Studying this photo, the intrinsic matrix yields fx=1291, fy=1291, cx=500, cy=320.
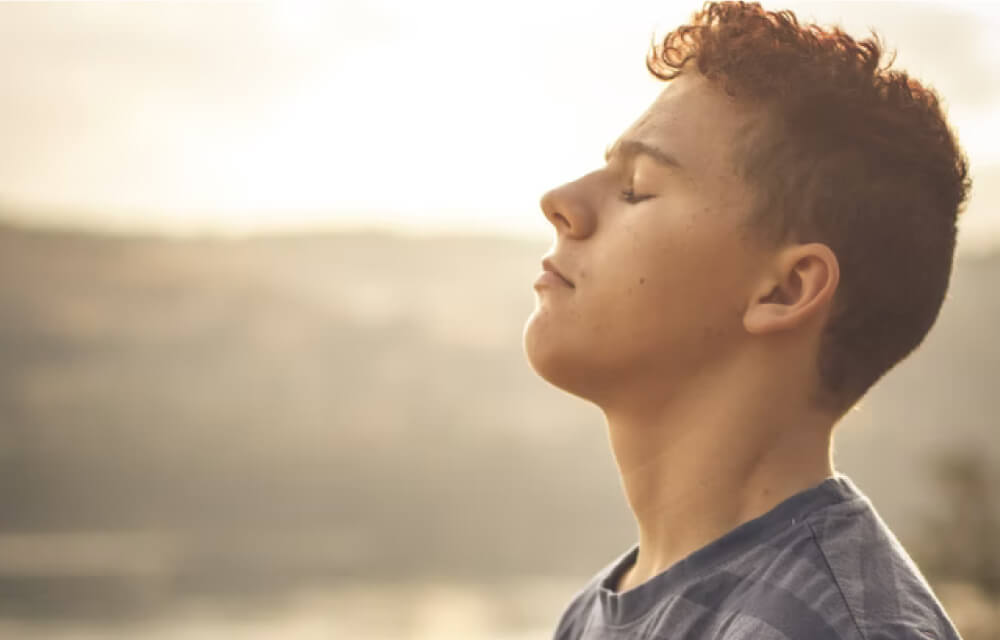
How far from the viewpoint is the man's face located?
1.45 meters

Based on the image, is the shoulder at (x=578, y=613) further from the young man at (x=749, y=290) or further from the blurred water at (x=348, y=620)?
the blurred water at (x=348, y=620)

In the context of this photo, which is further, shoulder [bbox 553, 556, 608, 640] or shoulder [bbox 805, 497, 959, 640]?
shoulder [bbox 553, 556, 608, 640]

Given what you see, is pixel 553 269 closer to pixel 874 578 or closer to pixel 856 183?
pixel 856 183

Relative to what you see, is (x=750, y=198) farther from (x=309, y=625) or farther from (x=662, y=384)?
(x=309, y=625)

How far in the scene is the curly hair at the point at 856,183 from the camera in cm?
143

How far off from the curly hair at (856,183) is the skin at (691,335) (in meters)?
0.02

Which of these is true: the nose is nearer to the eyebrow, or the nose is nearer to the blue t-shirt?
the eyebrow

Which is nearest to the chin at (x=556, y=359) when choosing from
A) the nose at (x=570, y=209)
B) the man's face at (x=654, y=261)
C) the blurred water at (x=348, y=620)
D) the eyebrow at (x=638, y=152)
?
the man's face at (x=654, y=261)

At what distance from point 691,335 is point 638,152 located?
0.79ft

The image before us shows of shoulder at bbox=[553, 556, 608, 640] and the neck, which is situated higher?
the neck

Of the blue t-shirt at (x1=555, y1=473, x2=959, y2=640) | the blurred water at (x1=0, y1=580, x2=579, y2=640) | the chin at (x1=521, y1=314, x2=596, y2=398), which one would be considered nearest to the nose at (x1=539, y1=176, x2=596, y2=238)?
the chin at (x1=521, y1=314, x2=596, y2=398)

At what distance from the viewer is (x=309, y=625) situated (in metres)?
16.2

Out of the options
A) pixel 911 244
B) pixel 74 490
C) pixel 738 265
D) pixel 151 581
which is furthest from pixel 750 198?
pixel 74 490

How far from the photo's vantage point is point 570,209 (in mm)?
1540
